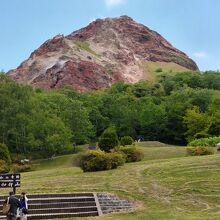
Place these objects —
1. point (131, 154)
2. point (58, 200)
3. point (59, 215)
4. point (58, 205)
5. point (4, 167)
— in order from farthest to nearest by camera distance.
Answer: point (4, 167)
point (131, 154)
point (58, 200)
point (58, 205)
point (59, 215)

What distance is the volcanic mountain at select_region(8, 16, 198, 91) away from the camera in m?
144

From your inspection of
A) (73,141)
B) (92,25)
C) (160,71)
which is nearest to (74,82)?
(160,71)

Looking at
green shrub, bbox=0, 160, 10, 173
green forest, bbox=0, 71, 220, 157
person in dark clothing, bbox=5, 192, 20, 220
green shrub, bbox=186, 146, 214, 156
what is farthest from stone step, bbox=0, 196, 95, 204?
green forest, bbox=0, 71, 220, 157

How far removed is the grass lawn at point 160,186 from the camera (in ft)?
65.8

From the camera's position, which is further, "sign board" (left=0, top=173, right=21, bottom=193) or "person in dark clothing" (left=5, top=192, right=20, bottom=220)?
"sign board" (left=0, top=173, right=21, bottom=193)

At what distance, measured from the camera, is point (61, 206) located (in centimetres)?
2109

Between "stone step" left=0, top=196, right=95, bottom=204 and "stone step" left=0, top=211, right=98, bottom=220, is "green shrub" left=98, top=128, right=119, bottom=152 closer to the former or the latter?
"stone step" left=0, top=196, right=95, bottom=204

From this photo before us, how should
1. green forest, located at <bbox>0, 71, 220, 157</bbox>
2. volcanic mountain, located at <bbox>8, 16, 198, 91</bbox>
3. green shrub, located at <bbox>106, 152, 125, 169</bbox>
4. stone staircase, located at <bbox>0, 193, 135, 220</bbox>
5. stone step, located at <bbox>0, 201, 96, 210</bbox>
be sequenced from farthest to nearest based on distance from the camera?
1. volcanic mountain, located at <bbox>8, 16, 198, 91</bbox>
2. green forest, located at <bbox>0, 71, 220, 157</bbox>
3. green shrub, located at <bbox>106, 152, 125, 169</bbox>
4. stone step, located at <bbox>0, 201, 96, 210</bbox>
5. stone staircase, located at <bbox>0, 193, 135, 220</bbox>

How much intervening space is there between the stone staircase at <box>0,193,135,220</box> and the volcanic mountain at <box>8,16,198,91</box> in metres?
117

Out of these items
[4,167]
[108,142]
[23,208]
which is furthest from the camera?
[108,142]

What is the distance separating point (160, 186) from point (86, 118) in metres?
41.3

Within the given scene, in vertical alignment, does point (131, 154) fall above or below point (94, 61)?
below

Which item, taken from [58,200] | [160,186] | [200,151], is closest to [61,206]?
[58,200]

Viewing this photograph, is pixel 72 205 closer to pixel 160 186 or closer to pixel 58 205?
pixel 58 205
